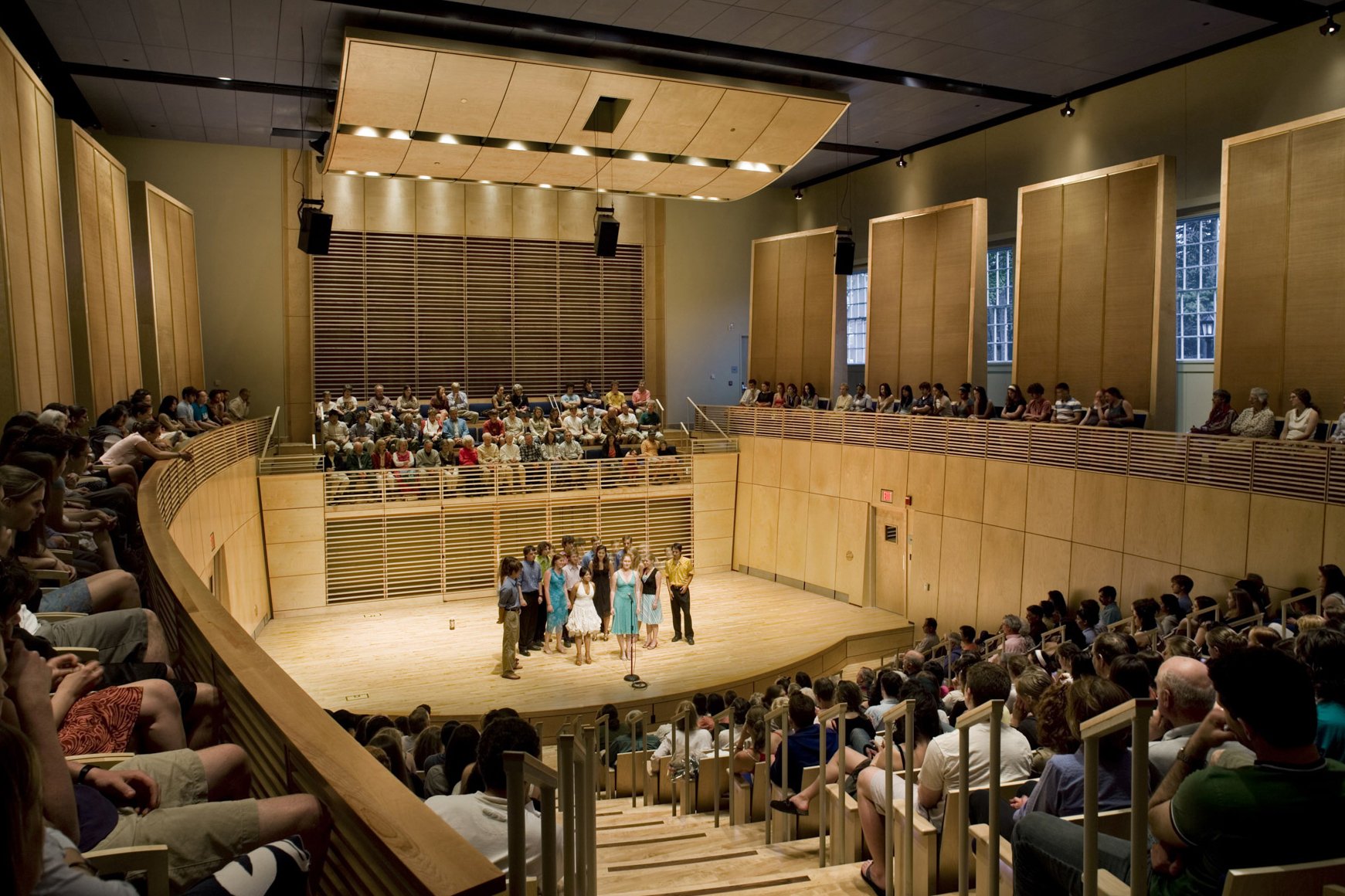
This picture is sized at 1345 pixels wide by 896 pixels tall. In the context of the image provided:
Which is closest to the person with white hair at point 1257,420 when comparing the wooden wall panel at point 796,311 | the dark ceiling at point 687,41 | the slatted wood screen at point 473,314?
the dark ceiling at point 687,41

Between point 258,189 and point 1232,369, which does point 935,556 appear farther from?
point 258,189

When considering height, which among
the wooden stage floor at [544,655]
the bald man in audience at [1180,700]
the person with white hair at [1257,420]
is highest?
the person with white hair at [1257,420]

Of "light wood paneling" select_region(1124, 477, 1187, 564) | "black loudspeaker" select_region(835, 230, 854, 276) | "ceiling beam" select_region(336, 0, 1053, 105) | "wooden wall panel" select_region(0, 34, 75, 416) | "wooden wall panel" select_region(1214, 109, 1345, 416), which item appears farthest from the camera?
"black loudspeaker" select_region(835, 230, 854, 276)

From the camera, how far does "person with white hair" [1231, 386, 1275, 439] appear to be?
920cm

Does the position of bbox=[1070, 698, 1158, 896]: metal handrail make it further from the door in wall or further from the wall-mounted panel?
the wall-mounted panel

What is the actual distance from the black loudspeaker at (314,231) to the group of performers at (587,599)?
494 cm

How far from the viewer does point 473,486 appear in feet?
46.5

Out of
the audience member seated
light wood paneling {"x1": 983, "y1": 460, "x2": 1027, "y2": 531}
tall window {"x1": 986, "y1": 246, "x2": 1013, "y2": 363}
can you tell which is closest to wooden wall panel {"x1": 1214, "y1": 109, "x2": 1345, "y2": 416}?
the audience member seated

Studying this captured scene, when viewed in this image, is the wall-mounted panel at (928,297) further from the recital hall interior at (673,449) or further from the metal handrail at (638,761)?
the metal handrail at (638,761)

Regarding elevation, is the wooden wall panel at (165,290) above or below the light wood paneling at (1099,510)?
above

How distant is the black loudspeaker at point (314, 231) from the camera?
12.5 m

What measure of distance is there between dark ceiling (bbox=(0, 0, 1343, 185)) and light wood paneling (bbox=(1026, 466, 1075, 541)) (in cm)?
510

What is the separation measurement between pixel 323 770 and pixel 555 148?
12269 mm

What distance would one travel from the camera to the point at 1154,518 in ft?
33.1
